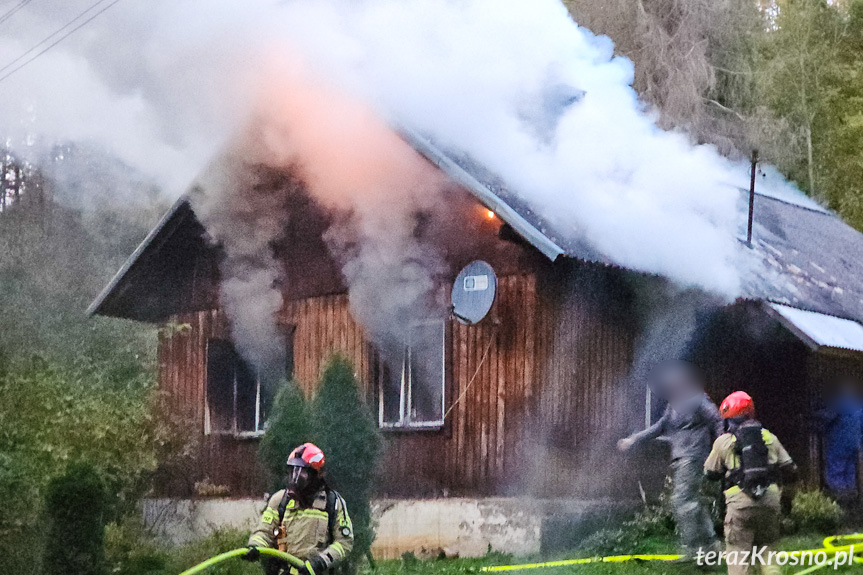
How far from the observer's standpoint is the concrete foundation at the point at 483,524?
45.2ft

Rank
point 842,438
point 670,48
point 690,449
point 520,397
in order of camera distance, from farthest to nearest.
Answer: point 670,48
point 842,438
point 520,397
point 690,449

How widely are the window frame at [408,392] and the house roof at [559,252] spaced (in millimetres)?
1974

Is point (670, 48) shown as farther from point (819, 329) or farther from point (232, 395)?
point (232, 395)

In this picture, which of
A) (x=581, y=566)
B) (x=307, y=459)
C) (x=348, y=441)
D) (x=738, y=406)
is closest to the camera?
(x=307, y=459)

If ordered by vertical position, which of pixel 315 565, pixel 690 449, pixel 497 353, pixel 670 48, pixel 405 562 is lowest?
pixel 405 562

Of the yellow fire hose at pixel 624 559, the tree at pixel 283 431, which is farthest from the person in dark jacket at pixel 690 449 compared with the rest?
the tree at pixel 283 431

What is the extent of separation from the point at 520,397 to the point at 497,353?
61cm

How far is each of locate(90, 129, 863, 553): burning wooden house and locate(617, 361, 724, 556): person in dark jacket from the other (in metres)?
2.02

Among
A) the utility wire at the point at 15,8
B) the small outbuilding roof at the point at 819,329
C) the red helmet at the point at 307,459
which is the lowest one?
the red helmet at the point at 307,459

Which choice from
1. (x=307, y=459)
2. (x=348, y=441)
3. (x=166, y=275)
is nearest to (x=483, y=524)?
(x=348, y=441)

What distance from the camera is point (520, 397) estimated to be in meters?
14.3

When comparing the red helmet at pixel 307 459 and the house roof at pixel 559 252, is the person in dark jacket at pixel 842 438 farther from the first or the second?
the red helmet at pixel 307 459

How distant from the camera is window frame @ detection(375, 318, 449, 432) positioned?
14906 millimetres

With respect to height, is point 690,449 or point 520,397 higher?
point 520,397
